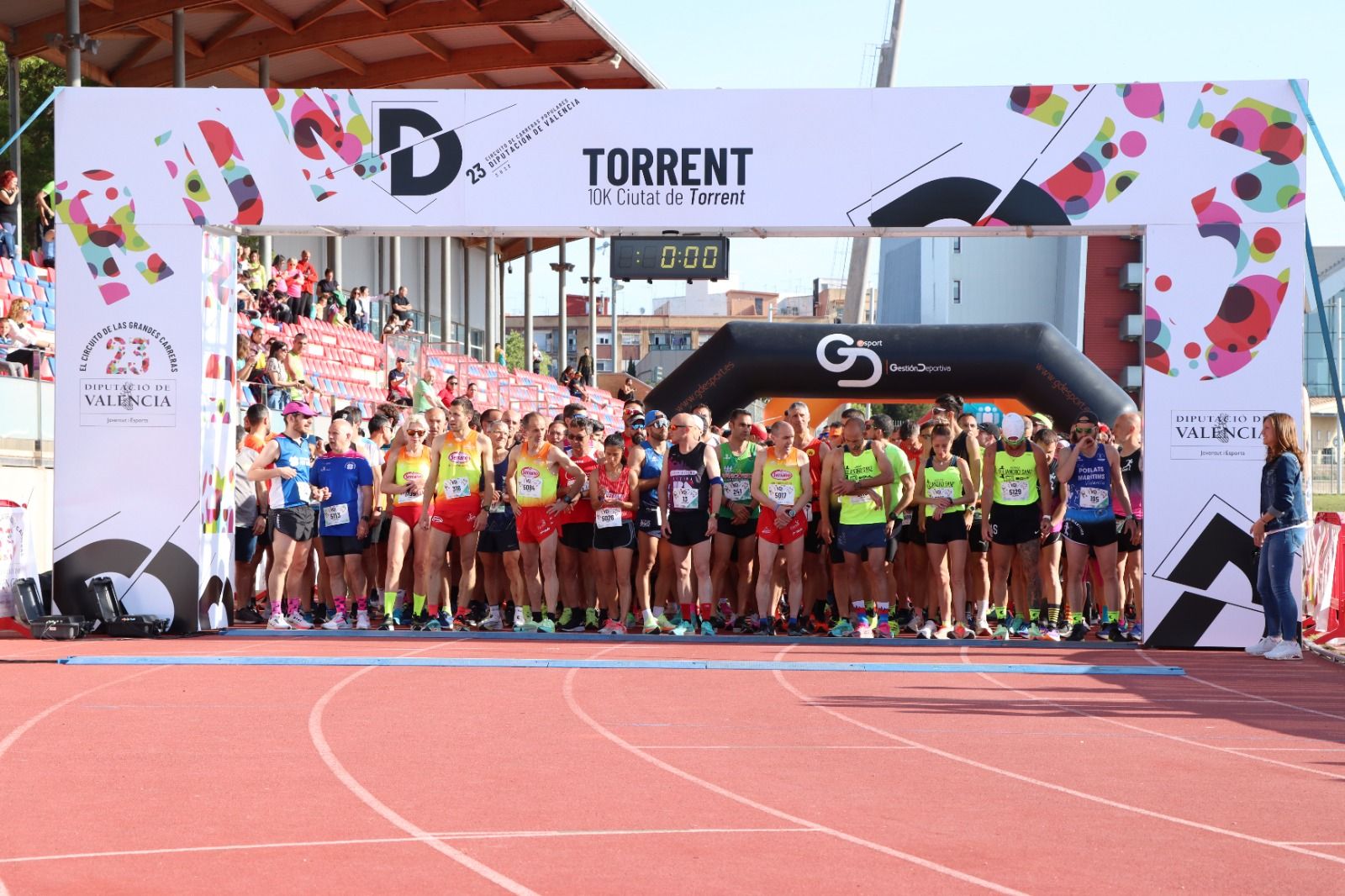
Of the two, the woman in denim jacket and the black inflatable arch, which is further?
the black inflatable arch

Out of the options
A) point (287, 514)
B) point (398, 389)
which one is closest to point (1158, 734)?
point (287, 514)

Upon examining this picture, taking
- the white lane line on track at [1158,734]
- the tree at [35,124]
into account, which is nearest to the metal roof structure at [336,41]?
the tree at [35,124]

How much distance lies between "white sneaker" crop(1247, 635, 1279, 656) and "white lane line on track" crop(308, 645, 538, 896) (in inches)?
258

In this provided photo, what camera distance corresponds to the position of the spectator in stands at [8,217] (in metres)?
18.0

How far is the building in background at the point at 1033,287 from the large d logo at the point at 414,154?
35.6 metres

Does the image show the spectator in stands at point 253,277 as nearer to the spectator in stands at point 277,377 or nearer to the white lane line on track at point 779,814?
the spectator in stands at point 277,377

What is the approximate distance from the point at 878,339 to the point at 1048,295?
46.7 meters

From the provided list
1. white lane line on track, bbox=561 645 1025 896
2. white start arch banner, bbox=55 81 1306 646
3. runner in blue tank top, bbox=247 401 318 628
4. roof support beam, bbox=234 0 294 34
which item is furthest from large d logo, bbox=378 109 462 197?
roof support beam, bbox=234 0 294 34

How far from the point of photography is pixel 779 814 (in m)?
5.65

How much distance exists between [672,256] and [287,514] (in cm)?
375

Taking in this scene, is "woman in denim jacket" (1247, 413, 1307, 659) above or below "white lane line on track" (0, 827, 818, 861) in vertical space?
above

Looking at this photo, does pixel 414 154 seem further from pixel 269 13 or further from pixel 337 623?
pixel 269 13

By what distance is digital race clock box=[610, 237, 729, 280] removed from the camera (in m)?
12.1

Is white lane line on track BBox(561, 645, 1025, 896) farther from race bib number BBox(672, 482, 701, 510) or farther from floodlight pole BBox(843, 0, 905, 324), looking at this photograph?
floodlight pole BBox(843, 0, 905, 324)
